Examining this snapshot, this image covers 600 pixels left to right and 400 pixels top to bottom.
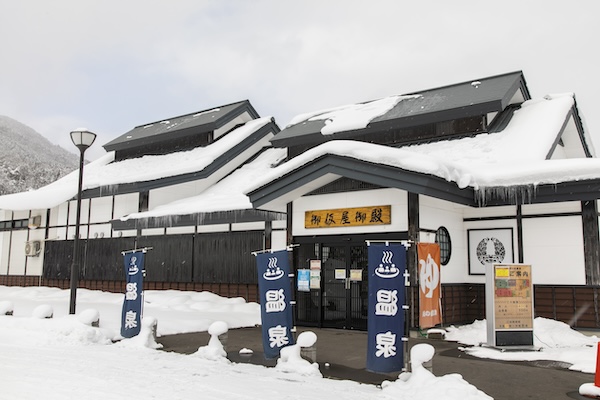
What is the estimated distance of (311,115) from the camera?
1970cm

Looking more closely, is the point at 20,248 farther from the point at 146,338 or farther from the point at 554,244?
the point at 554,244

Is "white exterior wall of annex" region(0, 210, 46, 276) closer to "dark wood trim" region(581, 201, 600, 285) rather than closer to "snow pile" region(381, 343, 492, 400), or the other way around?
"snow pile" region(381, 343, 492, 400)

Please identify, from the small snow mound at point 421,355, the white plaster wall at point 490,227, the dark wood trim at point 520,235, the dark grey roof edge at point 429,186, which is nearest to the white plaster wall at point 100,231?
the dark grey roof edge at point 429,186

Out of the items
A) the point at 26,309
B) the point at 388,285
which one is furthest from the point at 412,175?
the point at 26,309

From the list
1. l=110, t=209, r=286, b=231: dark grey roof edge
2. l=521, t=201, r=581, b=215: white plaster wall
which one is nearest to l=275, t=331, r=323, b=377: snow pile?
l=110, t=209, r=286, b=231: dark grey roof edge

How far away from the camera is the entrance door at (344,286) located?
1175 cm

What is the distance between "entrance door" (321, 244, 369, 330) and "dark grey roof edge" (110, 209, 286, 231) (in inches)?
100

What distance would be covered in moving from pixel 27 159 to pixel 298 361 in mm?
101399

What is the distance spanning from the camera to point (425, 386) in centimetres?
624

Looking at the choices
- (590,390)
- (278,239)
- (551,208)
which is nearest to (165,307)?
(278,239)

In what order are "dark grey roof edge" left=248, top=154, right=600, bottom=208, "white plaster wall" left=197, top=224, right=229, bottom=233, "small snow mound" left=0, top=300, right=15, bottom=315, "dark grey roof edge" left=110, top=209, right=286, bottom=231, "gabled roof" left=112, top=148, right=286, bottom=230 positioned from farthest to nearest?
1. "white plaster wall" left=197, top=224, right=229, bottom=233
2. "gabled roof" left=112, top=148, right=286, bottom=230
3. "dark grey roof edge" left=110, top=209, right=286, bottom=231
4. "small snow mound" left=0, top=300, right=15, bottom=315
5. "dark grey roof edge" left=248, top=154, right=600, bottom=208

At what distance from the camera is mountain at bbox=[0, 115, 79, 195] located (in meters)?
66.9

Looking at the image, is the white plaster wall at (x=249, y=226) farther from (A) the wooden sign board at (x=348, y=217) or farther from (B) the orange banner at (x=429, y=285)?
(B) the orange banner at (x=429, y=285)

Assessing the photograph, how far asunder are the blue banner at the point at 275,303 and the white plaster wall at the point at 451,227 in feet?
12.7
